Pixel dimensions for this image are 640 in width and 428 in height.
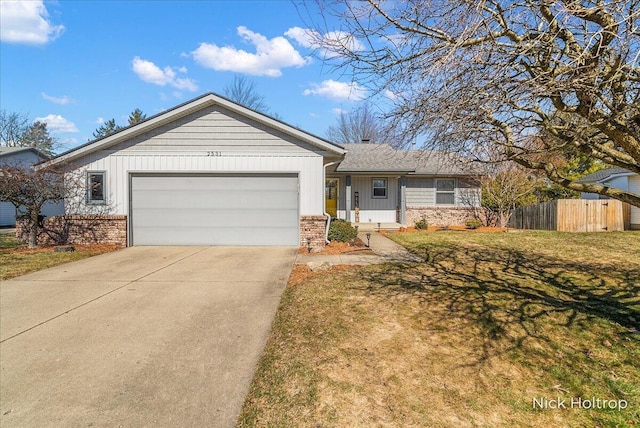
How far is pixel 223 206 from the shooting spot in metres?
10.5

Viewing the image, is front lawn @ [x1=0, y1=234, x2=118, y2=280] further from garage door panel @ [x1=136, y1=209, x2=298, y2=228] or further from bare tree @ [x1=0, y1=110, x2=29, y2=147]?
bare tree @ [x1=0, y1=110, x2=29, y2=147]

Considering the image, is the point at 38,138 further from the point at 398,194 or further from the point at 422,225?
the point at 422,225

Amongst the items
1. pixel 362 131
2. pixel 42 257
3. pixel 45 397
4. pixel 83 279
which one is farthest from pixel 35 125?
pixel 45 397

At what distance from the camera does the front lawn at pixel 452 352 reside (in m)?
2.52

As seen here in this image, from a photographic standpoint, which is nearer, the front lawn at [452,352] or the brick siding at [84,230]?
the front lawn at [452,352]

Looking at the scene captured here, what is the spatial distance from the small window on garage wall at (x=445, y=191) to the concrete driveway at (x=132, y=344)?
13.1m

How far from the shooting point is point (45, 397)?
276cm

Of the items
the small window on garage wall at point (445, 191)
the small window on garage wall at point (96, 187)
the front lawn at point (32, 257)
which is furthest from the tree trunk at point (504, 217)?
the small window on garage wall at point (96, 187)

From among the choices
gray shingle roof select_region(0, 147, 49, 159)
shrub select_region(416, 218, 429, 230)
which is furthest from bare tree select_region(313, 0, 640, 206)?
gray shingle roof select_region(0, 147, 49, 159)

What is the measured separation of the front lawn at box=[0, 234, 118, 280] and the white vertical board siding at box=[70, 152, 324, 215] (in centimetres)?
155

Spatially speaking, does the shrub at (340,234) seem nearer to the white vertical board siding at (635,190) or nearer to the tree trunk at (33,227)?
the tree trunk at (33,227)

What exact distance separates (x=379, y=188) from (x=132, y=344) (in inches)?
579

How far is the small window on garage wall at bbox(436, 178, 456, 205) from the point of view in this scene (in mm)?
17469

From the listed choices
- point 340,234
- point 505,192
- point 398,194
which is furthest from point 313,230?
point 505,192
